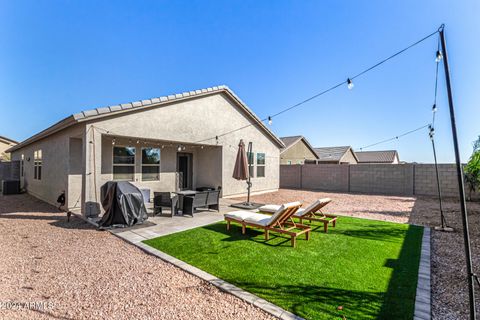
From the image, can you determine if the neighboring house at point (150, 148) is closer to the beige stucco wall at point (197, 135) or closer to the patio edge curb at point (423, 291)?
the beige stucco wall at point (197, 135)

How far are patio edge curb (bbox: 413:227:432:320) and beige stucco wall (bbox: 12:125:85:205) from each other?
9.67m

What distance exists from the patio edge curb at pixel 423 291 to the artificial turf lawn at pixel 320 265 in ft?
0.26

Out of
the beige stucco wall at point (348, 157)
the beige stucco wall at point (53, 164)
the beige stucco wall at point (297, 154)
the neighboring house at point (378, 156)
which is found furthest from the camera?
the neighboring house at point (378, 156)

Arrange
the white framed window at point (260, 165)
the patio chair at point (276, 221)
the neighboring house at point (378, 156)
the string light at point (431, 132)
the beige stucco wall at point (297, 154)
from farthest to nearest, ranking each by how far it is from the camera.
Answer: the neighboring house at point (378, 156)
the beige stucco wall at point (297, 154)
the white framed window at point (260, 165)
the string light at point (431, 132)
the patio chair at point (276, 221)

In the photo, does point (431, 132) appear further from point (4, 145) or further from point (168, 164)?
point (4, 145)

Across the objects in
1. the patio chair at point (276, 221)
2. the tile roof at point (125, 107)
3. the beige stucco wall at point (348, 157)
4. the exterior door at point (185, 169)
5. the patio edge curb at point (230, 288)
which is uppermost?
the tile roof at point (125, 107)

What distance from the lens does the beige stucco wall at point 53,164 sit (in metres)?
9.37

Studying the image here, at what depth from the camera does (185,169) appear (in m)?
13.6

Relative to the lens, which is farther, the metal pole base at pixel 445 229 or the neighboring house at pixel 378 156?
the neighboring house at pixel 378 156

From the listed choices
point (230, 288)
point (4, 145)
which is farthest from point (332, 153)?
point (4, 145)

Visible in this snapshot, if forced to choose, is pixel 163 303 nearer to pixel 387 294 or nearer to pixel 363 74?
pixel 387 294

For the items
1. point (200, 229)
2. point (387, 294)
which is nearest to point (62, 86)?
point (200, 229)

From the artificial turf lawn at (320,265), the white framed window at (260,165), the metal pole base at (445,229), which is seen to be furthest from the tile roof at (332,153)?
the artificial turf lawn at (320,265)

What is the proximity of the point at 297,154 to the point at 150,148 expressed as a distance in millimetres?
21495
